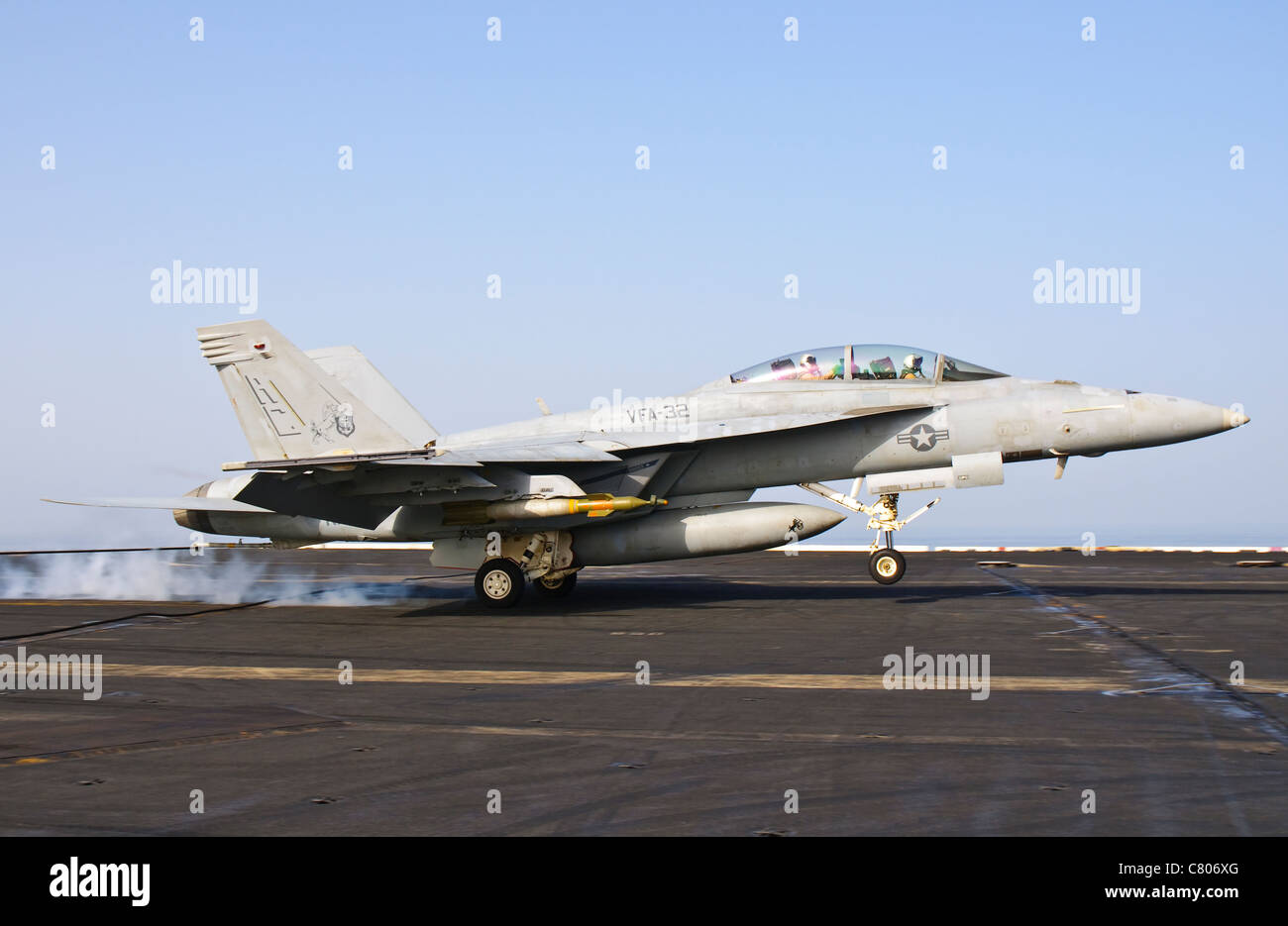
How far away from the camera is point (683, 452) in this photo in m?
17.9

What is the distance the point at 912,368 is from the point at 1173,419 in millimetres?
3980

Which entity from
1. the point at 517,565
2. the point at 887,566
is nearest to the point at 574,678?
the point at 517,565

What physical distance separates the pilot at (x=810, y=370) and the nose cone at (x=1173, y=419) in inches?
185

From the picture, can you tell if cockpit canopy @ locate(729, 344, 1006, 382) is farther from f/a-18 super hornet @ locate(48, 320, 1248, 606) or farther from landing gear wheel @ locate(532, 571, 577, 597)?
landing gear wheel @ locate(532, 571, 577, 597)

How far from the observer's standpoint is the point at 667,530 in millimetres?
17688

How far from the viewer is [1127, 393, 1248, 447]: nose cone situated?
16141 millimetres

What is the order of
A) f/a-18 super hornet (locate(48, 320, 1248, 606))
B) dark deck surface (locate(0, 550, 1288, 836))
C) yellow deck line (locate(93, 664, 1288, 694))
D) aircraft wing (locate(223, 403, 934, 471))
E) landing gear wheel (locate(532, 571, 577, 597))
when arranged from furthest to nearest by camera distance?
landing gear wheel (locate(532, 571, 577, 597)) < f/a-18 super hornet (locate(48, 320, 1248, 606)) < aircraft wing (locate(223, 403, 934, 471)) < yellow deck line (locate(93, 664, 1288, 694)) < dark deck surface (locate(0, 550, 1288, 836))

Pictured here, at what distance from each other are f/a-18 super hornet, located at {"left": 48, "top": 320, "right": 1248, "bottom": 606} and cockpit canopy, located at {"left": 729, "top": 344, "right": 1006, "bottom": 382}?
0.02 metres

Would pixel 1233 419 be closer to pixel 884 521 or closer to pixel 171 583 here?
pixel 884 521

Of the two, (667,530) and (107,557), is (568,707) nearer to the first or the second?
(667,530)

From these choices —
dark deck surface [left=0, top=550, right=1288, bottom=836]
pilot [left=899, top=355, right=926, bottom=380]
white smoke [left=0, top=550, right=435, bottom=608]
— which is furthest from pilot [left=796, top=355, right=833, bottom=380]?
white smoke [left=0, top=550, right=435, bottom=608]

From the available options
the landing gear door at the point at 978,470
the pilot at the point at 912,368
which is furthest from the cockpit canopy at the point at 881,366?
the landing gear door at the point at 978,470
